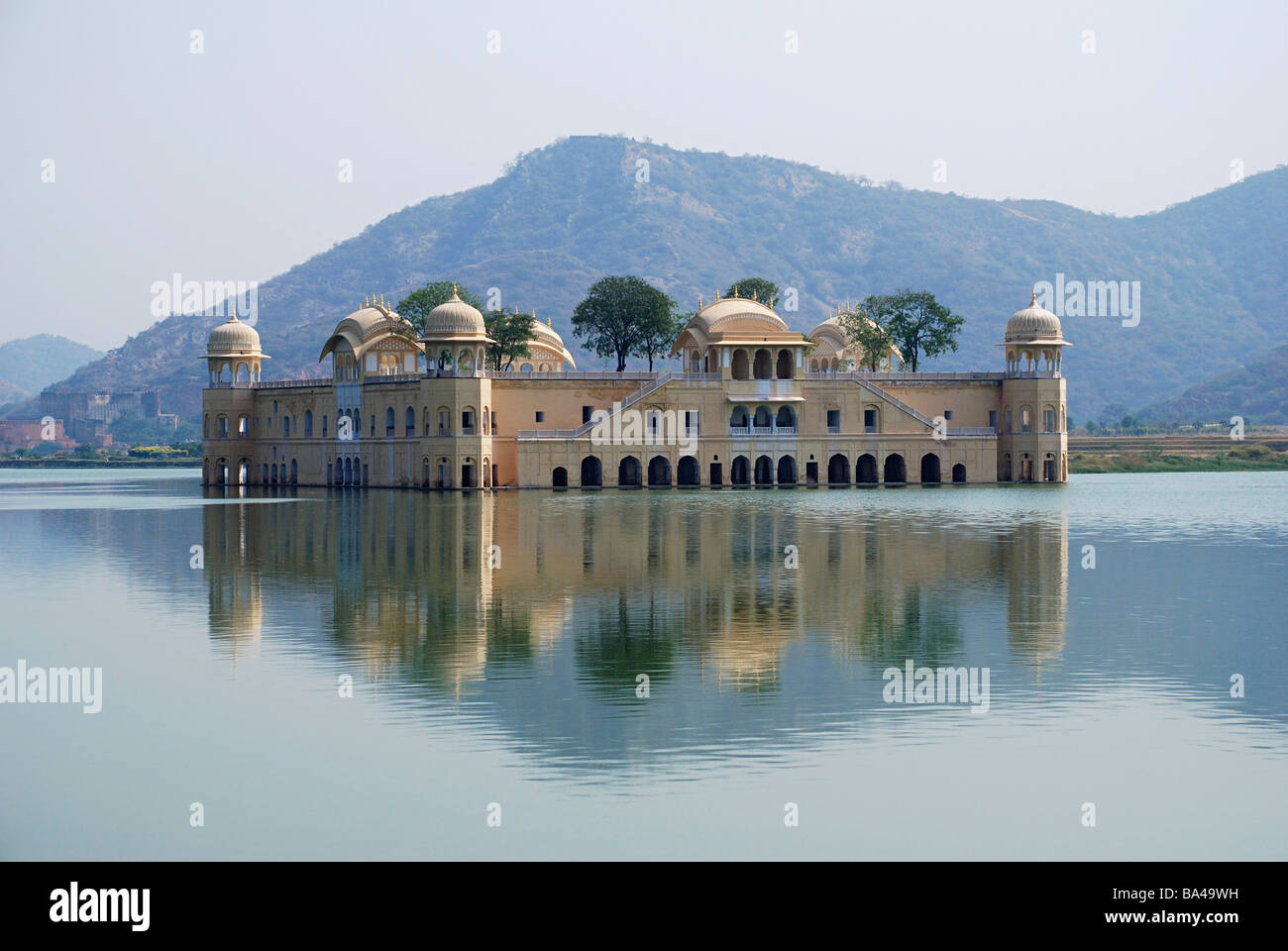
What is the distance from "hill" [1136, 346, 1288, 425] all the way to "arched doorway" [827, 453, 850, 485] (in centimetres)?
11647

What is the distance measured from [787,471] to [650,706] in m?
60.8

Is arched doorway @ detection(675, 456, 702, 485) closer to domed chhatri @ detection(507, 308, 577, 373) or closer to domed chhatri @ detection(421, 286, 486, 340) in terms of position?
domed chhatri @ detection(421, 286, 486, 340)

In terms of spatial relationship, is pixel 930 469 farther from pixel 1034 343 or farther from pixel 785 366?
pixel 785 366

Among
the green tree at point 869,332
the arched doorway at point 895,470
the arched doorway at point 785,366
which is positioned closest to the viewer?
the arched doorway at point 785,366

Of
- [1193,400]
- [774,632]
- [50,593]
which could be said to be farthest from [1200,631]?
[1193,400]

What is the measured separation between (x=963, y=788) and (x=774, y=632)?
8502mm

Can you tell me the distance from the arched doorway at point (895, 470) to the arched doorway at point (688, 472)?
9.60 meters

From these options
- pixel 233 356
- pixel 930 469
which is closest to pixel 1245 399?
pixel 930 469

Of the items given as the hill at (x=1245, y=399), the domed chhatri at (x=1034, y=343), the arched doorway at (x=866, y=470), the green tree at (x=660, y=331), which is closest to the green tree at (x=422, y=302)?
the green tree at (x=660, y=331)

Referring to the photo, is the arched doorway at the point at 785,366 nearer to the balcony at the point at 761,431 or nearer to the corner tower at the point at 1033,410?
the balcony at the point at 761,431

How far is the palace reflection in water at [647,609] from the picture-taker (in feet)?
57.7

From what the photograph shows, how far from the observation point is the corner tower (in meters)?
80.9

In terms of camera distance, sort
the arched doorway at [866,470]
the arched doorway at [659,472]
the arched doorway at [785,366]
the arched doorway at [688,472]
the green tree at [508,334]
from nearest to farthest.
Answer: the arched doorway at [659,472] < the arched doorway at [688,472] < the arched doorway at [785,366] < the arched doorway at [866,470] < the green tree at [508,334]
